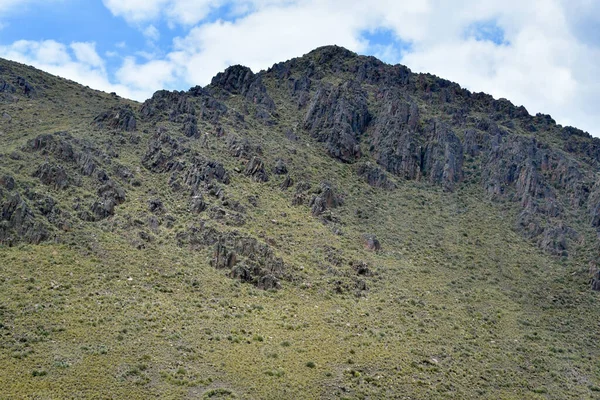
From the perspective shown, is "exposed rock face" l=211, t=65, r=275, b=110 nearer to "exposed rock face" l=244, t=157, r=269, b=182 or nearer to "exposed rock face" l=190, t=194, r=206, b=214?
"exposed rock face" l=244, t=157, r=269, b=182

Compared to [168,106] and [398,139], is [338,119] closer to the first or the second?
[398,139]

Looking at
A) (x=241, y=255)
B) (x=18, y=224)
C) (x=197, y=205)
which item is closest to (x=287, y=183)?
(x=197, y=205)

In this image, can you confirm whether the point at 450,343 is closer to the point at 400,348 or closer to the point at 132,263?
the point at 400,348

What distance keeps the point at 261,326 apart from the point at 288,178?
3254cm

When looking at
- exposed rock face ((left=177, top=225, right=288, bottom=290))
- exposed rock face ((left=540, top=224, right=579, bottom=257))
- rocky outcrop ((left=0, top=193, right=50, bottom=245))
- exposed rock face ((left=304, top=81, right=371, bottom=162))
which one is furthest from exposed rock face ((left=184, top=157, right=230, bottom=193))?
exposed rock face ((left=540, top=224, right=579, bottom=257))

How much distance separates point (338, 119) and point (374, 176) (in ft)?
48.5

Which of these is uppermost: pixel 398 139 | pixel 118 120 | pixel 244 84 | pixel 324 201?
pixel 244 84

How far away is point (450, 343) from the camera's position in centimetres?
5200

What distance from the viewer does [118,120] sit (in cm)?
8700

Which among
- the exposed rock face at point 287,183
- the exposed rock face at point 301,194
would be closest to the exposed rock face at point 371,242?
the exposed rock face at point 301,194

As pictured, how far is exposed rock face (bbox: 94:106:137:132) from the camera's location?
86.2 metres

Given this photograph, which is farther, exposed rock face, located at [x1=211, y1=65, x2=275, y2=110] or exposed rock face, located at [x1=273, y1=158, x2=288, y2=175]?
exposed rock face, located at [x1=211, y1=65, x2=275, y2=110]

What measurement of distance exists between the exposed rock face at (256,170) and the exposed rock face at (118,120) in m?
19.9

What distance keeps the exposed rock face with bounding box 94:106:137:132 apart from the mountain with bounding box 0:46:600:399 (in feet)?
1.94
